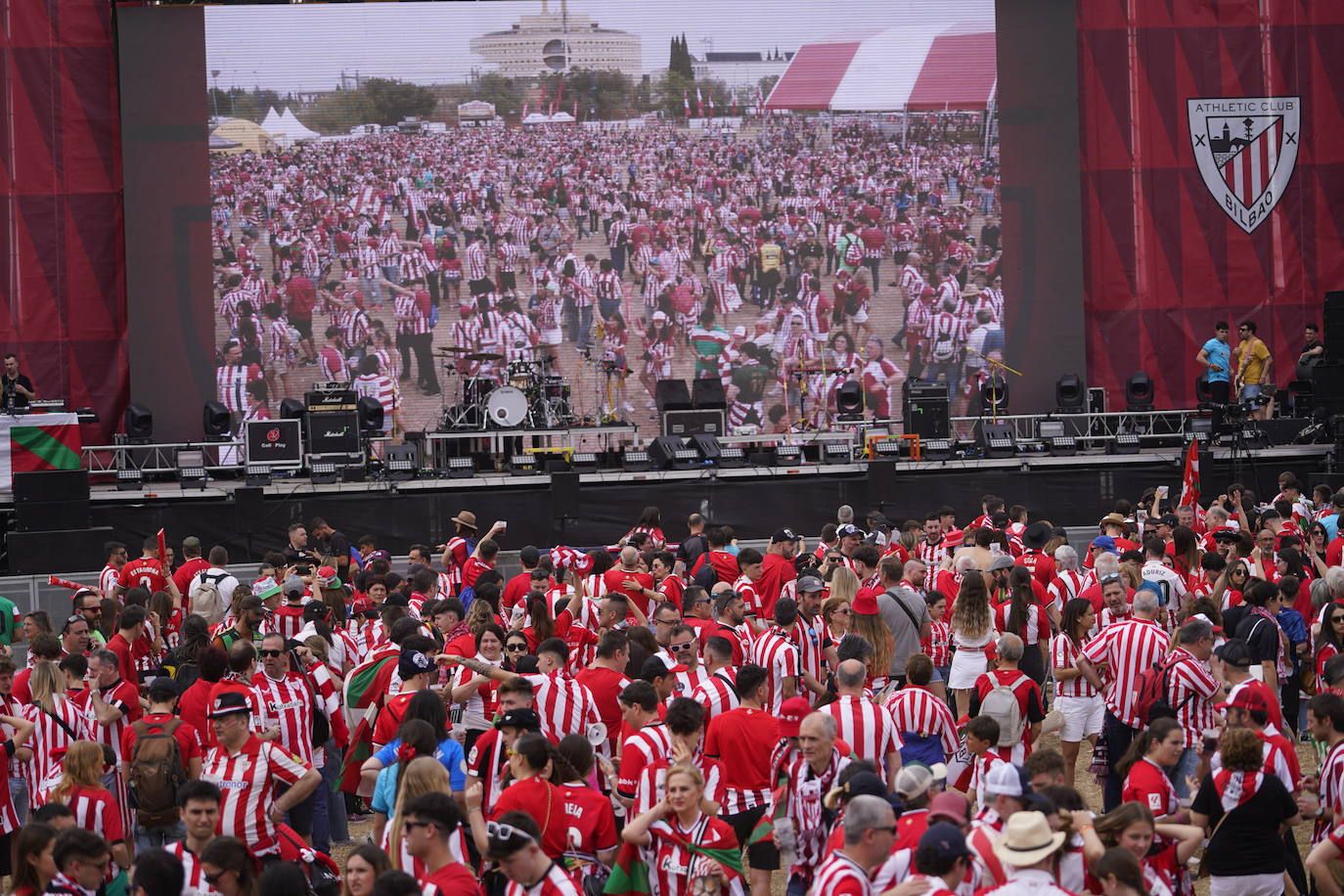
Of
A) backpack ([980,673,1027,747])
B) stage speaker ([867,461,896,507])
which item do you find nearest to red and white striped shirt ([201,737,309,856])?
backpack ([980,673,1027,747])

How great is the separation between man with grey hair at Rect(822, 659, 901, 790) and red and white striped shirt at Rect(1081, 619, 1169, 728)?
169cm

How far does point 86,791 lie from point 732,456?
1418cm

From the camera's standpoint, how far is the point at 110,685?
736 cm

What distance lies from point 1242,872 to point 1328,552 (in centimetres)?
549

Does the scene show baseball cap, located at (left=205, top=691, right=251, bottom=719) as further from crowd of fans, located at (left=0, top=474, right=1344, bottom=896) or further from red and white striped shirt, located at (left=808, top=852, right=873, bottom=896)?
red and white striped shirt, located at (left=808, top=852, right=873, bottom=896)

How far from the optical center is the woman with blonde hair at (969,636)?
26.3ft

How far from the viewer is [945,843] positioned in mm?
4367

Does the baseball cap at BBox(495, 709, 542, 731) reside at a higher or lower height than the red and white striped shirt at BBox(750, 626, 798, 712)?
higher

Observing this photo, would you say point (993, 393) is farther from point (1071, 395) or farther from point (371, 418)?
point (371, 418)

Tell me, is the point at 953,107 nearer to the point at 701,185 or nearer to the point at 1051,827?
the point at 701,185

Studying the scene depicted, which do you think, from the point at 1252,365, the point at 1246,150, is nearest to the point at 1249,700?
the point at 1252,365

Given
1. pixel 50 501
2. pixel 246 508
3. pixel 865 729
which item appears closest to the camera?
pixel 865 729

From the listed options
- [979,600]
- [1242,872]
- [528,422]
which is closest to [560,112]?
[528,422]

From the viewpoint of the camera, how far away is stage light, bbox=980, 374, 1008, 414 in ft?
70.6
